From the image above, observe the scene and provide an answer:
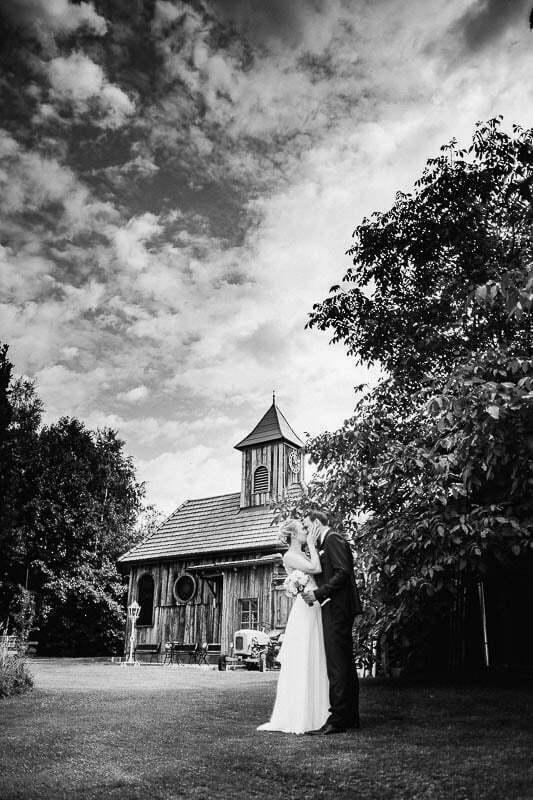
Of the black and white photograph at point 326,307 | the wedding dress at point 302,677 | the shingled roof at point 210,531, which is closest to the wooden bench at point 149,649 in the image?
the shingled roof at point 210,531

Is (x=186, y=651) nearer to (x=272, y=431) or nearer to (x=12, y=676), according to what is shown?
(x=272, y=431)

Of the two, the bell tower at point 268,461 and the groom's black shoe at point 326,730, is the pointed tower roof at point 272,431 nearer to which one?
the bell tower at point 268,461

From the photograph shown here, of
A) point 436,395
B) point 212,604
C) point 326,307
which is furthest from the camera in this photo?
point 212,604

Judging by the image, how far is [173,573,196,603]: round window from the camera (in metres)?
24.2

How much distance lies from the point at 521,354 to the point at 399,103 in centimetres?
502

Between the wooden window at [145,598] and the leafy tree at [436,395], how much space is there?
17356mm

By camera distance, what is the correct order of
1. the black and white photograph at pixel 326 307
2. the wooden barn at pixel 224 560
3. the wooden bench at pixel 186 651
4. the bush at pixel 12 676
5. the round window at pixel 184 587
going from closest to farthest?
the black and white photograph at pixel 326 307, the bush at pixel 12 676, the wooden barn at pixel 224 560, the wooden bench at pixel 186 651, the round window at pixel 184 587

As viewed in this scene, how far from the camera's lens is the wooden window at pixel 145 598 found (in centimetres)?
2561

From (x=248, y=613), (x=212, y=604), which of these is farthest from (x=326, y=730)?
(x=212, y=604)

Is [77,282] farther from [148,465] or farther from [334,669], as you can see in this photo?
[148,465]

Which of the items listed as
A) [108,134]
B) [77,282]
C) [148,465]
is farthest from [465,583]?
[148,465]

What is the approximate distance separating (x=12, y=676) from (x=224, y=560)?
14042 mm

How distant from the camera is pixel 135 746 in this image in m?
5.00

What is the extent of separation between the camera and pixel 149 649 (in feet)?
78.9
